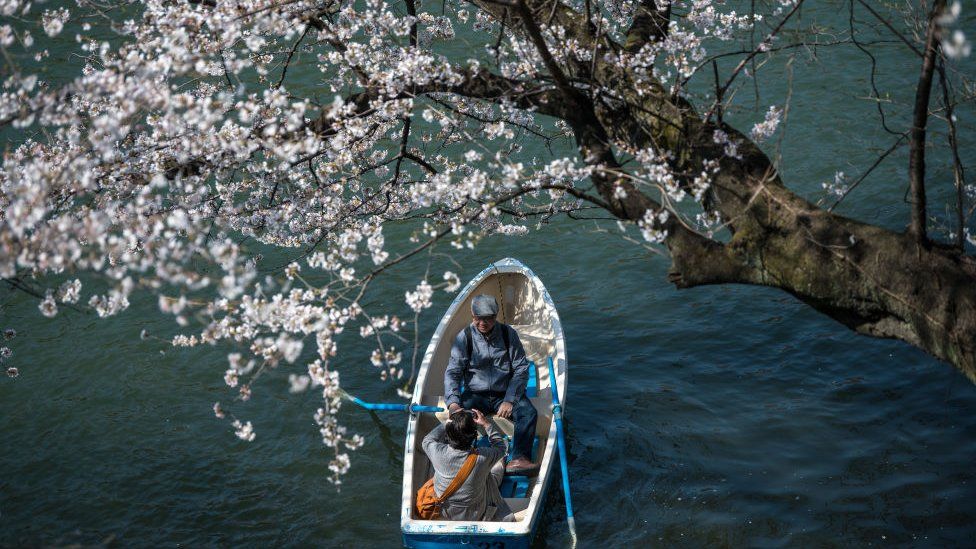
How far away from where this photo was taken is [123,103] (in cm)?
679

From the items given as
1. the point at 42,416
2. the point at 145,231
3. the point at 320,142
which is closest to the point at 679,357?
the point at 320,142

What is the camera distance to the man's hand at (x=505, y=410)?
9734mm

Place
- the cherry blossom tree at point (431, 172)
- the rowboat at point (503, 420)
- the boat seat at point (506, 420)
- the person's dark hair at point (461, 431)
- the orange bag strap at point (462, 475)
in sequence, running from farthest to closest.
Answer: the boat seat at point (506, 420) < the rowboat at point (503, 420) < the orange bag strap at point (462, 475) < the person's dark hair at point (461, 431) < the cherry blossom tree at point (431, 172)

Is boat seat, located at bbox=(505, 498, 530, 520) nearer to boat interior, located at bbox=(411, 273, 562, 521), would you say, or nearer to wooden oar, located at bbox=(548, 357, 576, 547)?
boat interior, located at bbox=(411, 273, 562, 521)

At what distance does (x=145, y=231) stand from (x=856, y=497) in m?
7.77

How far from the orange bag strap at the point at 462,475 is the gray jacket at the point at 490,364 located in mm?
1666

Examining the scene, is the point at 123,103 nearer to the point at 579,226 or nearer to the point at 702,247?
the point at 702,247

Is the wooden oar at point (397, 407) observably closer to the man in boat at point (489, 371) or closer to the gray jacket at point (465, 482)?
Answer: the man in boat at point (489, 371)

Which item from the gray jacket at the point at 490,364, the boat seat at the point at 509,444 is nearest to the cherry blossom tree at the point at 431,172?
the gray jacket at the point at 490,364

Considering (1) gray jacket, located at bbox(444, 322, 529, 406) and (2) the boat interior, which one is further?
(1) gray jacket, located at bbox(444, 322, 529, 406)

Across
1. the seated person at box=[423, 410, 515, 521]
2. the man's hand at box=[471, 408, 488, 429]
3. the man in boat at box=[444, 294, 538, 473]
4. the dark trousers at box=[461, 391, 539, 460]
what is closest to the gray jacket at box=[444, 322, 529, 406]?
the man in boat at box=[444, 294, 538, 473]

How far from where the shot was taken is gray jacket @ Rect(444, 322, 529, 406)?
32.8 feet

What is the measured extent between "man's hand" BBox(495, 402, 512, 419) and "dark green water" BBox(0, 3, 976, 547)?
3.96ft

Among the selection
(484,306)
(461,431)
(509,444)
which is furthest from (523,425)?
(461,431)
